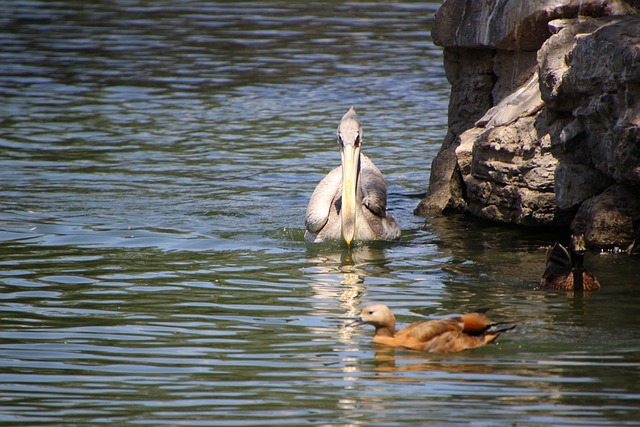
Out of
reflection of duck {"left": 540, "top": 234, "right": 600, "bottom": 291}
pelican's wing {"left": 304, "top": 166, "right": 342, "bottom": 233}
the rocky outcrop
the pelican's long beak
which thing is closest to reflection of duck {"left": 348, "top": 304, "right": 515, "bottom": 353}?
reflection of duck {"left": 540, "top": 234, "right": 600, "bottom": 291}

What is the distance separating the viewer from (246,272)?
9867 mm

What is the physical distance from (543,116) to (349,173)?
6.82 ft

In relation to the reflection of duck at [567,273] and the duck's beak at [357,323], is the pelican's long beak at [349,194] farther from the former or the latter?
the duck's beak at [357,323]

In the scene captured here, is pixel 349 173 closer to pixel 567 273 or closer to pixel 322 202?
pixel 322 202

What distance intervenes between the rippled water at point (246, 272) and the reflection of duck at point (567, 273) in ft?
0.54

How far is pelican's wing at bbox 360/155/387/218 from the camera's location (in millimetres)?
11477

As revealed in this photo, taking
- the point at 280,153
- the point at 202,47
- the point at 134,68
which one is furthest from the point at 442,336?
the point at 202,47

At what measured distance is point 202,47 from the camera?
78.0 feet

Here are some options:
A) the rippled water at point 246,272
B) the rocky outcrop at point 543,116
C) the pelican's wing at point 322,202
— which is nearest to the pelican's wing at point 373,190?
the pelican's wing at point 322,202

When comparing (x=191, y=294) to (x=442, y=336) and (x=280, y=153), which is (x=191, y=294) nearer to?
(x=442, y=336)

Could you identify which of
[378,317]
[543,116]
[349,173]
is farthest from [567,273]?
[543,116]

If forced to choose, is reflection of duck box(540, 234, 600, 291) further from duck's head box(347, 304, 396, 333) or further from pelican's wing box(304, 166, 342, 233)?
pelican's wing box(304, 166, 342, 233)

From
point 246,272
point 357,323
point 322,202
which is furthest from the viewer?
point 322,202

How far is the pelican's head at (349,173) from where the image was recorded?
10844 millimetres
